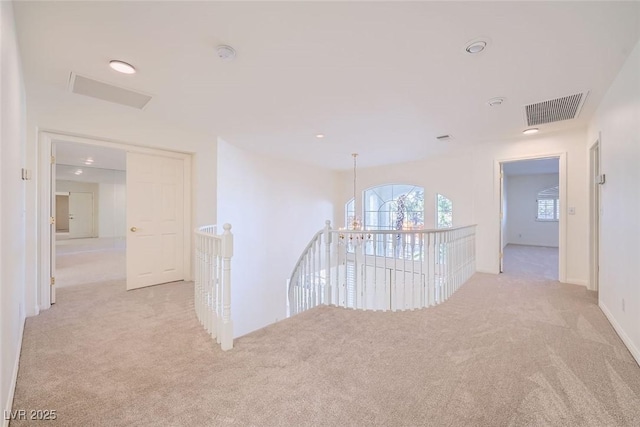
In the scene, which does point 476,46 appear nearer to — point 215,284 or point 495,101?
point 495,101

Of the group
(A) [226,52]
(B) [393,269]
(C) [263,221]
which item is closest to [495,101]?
(B) [393,269]

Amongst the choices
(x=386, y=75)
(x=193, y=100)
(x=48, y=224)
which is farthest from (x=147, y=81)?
(x=386, y=75)

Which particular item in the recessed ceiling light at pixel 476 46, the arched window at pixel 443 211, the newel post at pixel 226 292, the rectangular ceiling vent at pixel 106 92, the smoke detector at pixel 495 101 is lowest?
the newel post at pixel 226 292

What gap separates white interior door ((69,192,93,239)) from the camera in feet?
29.4

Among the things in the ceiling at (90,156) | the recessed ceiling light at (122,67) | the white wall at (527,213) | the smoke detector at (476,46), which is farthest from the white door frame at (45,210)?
the white wall at (527,213)

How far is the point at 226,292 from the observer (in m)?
2.23

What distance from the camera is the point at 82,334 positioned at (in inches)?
96.2

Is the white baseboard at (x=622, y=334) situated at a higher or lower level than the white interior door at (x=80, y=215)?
lower

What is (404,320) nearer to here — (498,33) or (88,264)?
(498,33)

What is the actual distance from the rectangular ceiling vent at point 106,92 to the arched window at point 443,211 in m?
5.63

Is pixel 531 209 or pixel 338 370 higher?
pixel 531 209

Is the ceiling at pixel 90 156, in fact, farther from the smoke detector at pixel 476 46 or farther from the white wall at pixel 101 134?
the smoke detector at pixel 476 46

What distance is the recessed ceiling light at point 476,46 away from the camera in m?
2.00

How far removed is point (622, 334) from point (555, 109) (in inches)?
102
